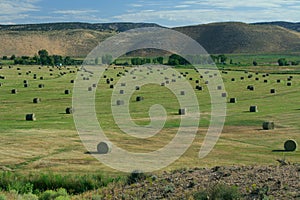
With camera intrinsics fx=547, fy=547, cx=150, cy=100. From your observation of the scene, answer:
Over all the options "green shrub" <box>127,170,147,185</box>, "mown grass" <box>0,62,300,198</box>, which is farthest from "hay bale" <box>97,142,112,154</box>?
"green shrub" <box>127,170,147,185</box>

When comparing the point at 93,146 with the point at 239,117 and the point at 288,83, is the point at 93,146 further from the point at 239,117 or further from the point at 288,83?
the point at 288,83

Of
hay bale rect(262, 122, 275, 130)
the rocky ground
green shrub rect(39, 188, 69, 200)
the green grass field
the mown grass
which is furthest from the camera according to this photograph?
hay bale rect(262, 122, 275, 130)

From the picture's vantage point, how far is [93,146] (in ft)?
104

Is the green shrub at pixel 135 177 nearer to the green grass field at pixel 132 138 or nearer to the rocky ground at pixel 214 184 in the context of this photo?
the rocky ground at pixel 214 184

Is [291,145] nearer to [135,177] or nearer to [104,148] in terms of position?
[104,148]

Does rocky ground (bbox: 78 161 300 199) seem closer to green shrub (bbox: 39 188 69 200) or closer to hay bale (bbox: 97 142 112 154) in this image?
green shrub (bbox: 39 188 69 200)

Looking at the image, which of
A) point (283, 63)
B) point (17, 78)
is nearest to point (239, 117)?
point (17, 78)

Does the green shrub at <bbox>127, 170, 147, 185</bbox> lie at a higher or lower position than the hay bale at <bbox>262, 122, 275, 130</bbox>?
lower

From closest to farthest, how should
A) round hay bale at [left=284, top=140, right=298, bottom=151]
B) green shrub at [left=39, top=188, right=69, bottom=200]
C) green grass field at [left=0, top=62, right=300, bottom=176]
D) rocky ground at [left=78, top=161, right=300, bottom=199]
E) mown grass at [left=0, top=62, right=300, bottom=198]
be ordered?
rocky ground at [left=78, top=161, right=300, bottom=199] → green shrub at [left=39, top=188, right=69, bottom=200] → mown grass at [left=0, top=62, right=300, bottom=198] → green grass field at [left=0, top=62, right=300, bottom=176] → round hay bale at [left=284, top=140, right=298, bottom=151]

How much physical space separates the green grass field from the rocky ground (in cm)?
396

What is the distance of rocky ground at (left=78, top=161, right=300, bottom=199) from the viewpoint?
60.1 ft

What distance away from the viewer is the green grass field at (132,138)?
28.1m

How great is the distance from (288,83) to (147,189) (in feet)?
201

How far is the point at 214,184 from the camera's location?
19.4 metres
